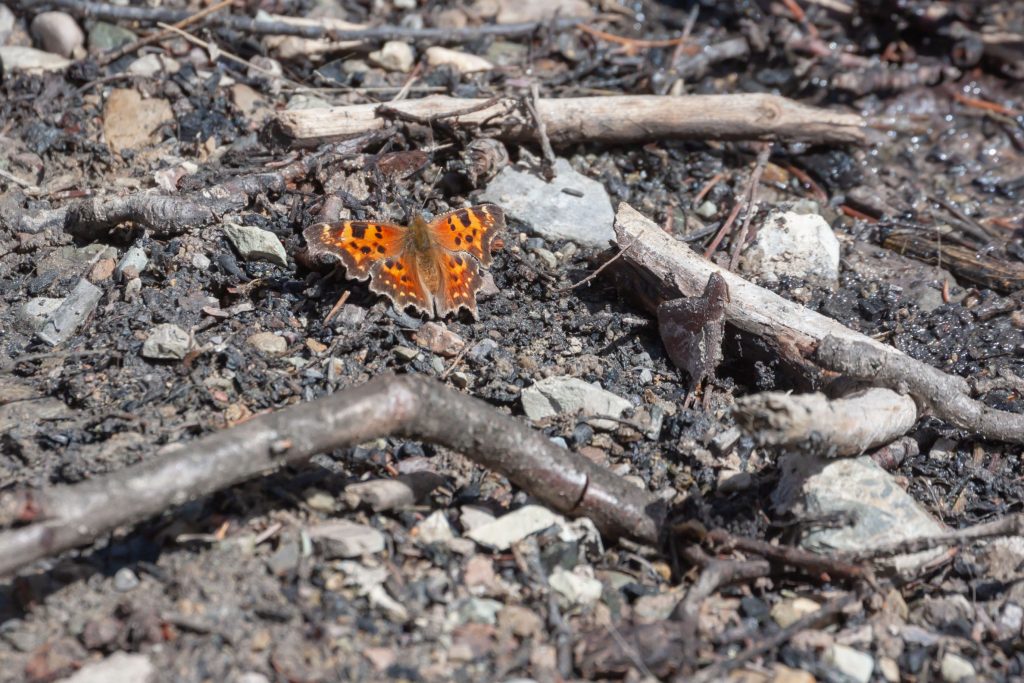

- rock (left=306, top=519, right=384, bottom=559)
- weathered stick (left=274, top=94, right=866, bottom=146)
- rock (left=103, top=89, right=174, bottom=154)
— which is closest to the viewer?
Result: rock (left=306, top=519, right=384, bottom=559)

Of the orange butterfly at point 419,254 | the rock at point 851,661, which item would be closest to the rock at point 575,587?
the rock at point 851,661

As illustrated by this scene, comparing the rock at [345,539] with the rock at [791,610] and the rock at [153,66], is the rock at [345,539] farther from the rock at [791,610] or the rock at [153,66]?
the rock at [153,66]

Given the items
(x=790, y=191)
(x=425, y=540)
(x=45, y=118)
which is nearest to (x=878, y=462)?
(x=425, y=540)

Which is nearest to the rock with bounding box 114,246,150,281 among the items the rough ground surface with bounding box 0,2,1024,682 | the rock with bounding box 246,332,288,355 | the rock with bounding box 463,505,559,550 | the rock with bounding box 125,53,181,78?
the rough ground surface with bounding box 0,2,1024,682

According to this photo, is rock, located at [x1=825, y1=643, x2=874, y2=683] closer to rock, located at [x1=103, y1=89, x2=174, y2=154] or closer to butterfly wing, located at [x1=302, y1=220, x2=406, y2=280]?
butterfly wing, located at [x1=302, y1=220, x2=406, y2=280]

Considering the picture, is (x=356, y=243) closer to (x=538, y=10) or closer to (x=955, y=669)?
(x=955, y=669)

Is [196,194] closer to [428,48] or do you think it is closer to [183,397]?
[183,397]

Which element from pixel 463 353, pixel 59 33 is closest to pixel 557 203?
pixel 463 353
